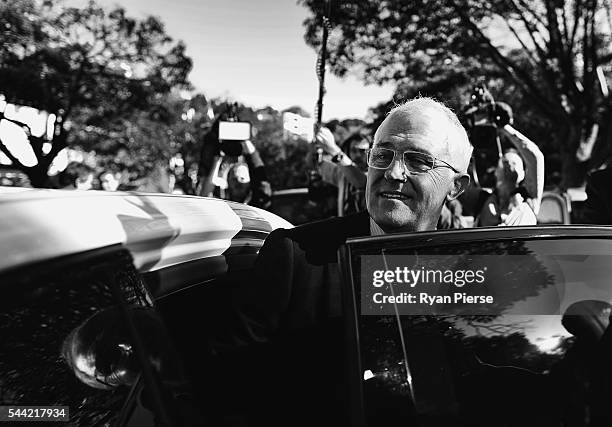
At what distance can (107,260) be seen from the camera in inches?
45.7

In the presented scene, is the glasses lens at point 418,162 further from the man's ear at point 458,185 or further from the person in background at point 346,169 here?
the person in background at point 346,169

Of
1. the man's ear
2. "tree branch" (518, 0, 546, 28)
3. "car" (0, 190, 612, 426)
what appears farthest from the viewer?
"tree branch" (518, 0, 546, 28)

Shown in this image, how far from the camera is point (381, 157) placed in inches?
79.0

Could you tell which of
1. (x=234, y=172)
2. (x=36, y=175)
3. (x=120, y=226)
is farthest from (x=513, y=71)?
(x=120, y=226)

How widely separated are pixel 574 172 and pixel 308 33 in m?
6.75

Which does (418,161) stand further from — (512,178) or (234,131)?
(234,131)

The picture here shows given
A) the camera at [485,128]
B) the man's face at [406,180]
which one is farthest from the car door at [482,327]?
the camera at [485,128]

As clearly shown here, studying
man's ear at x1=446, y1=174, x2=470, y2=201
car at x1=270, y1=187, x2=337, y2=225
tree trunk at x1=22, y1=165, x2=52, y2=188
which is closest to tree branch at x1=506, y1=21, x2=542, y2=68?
car at x1=270, y1=187, x2=337, y2=225

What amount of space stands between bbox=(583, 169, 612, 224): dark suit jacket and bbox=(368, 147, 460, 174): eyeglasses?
1643 mm

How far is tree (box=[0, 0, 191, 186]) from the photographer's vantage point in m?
16.7

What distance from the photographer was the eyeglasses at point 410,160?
197cm

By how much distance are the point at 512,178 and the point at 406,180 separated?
8.30ft

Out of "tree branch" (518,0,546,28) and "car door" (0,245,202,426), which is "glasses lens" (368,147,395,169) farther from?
"tree branch" (518,0,546,28)

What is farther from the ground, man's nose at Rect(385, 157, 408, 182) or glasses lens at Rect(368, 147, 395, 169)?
glasses lens at Rect(368, 147, 395, 169)
